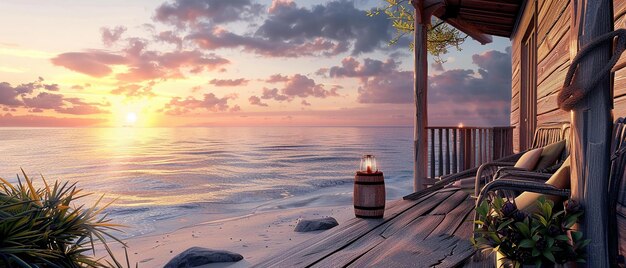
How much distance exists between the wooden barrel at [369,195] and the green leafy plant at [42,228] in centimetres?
349

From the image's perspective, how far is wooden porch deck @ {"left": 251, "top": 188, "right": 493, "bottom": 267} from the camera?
10.2ft

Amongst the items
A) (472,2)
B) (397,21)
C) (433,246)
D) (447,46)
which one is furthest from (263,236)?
(447,46)

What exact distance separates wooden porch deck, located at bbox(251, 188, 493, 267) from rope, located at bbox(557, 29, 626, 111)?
1421mm

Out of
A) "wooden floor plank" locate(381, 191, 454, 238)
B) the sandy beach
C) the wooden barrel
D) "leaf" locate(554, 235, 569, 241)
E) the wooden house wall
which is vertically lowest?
the sandy beach

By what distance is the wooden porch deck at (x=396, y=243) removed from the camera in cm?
310

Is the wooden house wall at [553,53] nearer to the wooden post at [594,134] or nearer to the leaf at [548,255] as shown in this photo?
the wooden post at [594,134]

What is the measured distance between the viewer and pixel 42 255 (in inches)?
40.5

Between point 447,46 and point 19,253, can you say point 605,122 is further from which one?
point 447,46

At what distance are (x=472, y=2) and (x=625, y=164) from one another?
6.49m

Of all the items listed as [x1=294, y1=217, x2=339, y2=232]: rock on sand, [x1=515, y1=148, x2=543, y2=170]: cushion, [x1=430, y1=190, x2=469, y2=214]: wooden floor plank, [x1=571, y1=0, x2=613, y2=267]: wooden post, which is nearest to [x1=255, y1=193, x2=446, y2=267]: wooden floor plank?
[x1=430, y1=190, x2=469, y2=214]: wooden floor plank

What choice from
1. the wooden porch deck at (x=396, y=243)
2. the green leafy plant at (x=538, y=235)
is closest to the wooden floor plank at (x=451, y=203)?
the wooden porch deck at (x=396, y=243)

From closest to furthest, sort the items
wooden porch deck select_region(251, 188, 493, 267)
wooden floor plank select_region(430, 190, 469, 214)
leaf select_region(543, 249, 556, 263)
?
leaf select_region(543, 249, 556, 263), wooden porch deck select_region(251, 188, 493, 267), wooden floor plank select_region(430, 190, 469, 214)

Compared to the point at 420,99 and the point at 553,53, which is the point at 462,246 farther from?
the point at 420,99

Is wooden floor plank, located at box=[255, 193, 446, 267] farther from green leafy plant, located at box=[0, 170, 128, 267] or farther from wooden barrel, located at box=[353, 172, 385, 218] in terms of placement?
green leafy plant, located at box=[0, 170, 128, 267]
